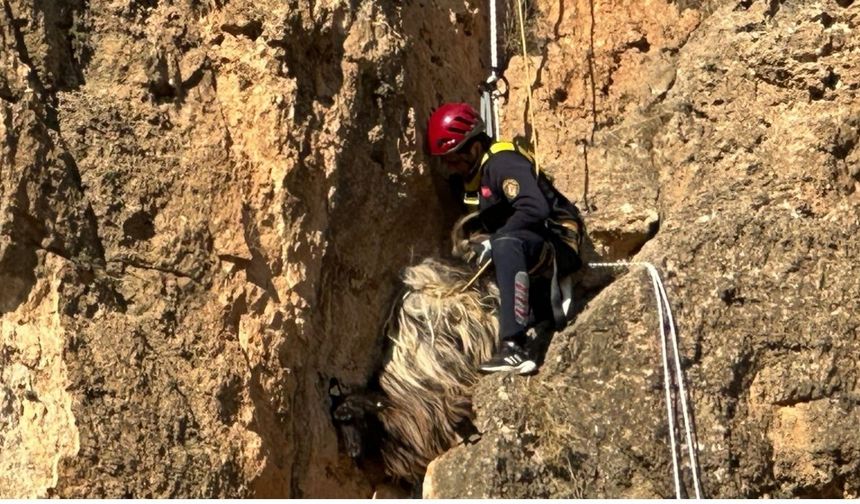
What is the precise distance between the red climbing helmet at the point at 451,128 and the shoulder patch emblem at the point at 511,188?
12.1 inches

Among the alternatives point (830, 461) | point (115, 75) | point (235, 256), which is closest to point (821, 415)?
point (830, 461)

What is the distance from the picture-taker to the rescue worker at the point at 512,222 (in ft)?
21.6

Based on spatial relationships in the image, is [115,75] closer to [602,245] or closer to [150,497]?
[150,497]

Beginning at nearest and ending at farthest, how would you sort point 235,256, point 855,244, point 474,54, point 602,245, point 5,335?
point 5,335 < point 235,256 < point 855,244 < point 602,245 < point 474,54

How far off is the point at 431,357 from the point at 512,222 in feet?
2.29

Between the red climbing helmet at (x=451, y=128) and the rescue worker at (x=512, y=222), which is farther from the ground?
the red climbing helmet at (x=451, y=128)

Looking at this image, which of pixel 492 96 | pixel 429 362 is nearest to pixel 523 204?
pixel 429 362

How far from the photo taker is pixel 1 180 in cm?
558

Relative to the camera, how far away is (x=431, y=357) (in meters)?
6.69

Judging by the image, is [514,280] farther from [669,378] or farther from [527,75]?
[527,75]

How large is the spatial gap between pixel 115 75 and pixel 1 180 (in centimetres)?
76

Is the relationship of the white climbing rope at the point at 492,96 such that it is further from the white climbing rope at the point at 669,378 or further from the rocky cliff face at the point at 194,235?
the white climbing rope at the point at 669,378

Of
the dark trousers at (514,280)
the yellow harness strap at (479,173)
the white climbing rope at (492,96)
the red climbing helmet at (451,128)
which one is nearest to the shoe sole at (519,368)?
the dark trousers at (514,280)

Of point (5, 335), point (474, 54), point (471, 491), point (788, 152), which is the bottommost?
point (471, 491)
